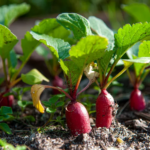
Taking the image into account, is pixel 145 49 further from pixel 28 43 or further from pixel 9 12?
pixel 9 12

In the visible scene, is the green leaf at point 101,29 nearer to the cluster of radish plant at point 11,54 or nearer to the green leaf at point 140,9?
the cluster of radish plant at point 11,54

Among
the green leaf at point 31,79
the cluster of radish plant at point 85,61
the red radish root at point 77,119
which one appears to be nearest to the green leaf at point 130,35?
the cluster of radish plant at point 85,61

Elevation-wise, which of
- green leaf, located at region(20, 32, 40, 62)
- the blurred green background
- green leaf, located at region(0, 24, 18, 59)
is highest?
green leaf, located at region(0, 24, 18, 59)

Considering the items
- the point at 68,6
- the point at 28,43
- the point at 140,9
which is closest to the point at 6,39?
the point at 28,43

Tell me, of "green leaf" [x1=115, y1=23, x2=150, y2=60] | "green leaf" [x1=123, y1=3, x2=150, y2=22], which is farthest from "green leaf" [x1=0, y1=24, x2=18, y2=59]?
"green leaf" [x1=123, y1=3, x2=150, y2=22]

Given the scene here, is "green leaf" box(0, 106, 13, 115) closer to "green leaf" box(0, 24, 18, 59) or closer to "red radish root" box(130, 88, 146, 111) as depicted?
"green leaf" box(0, 24, 18, 59)

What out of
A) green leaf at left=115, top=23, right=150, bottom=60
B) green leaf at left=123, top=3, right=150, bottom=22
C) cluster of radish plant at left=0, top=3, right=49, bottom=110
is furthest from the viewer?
green leaf at left=123, top=3, right=150, bottom=22
